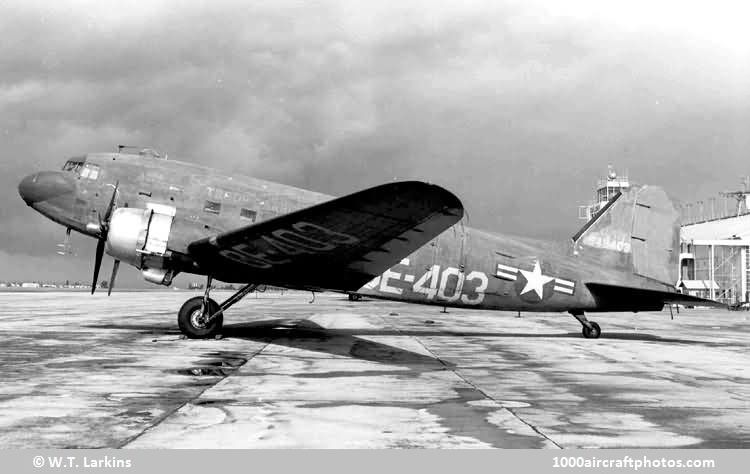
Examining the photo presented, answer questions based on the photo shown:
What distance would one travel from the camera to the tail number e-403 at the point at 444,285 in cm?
1744

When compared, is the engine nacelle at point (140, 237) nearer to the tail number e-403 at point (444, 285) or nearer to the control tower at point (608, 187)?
the tail number e-403 at point (444, 285)

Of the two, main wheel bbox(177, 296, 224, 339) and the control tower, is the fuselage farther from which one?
the control tower

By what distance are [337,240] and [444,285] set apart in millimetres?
5031

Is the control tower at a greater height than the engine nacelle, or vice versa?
the control tower

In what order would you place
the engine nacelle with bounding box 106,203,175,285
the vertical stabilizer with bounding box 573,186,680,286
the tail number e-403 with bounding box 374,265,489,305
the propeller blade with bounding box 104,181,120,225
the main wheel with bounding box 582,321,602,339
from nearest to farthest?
the engine nacelle with bounding box 106,203,175,285
the propeller blade with bounding box 104,181,120,225
the tail number e-403 with bounding box 374,265,489,305
the vertical stabilizer with bounding box 573,186,680,286
the main wheel with bounding box 582,321,602,339

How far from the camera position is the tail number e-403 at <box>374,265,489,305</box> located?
687 inches

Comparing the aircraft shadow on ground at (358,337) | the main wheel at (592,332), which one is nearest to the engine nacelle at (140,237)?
the aircraft shadow on ground at (358,337)

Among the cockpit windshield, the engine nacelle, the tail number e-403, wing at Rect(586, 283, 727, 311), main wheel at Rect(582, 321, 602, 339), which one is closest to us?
the engine nacelle

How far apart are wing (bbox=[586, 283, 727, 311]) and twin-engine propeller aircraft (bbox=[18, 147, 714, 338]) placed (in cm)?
4

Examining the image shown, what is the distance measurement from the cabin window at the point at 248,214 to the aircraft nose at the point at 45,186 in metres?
4.46

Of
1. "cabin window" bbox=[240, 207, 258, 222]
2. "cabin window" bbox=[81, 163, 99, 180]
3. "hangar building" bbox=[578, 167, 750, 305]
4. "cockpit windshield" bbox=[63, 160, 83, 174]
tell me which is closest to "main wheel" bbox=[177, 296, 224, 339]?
"cabin window" bbox=[240, 207, 258, 222]

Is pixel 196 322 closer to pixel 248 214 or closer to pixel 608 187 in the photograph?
pixel 248 214
